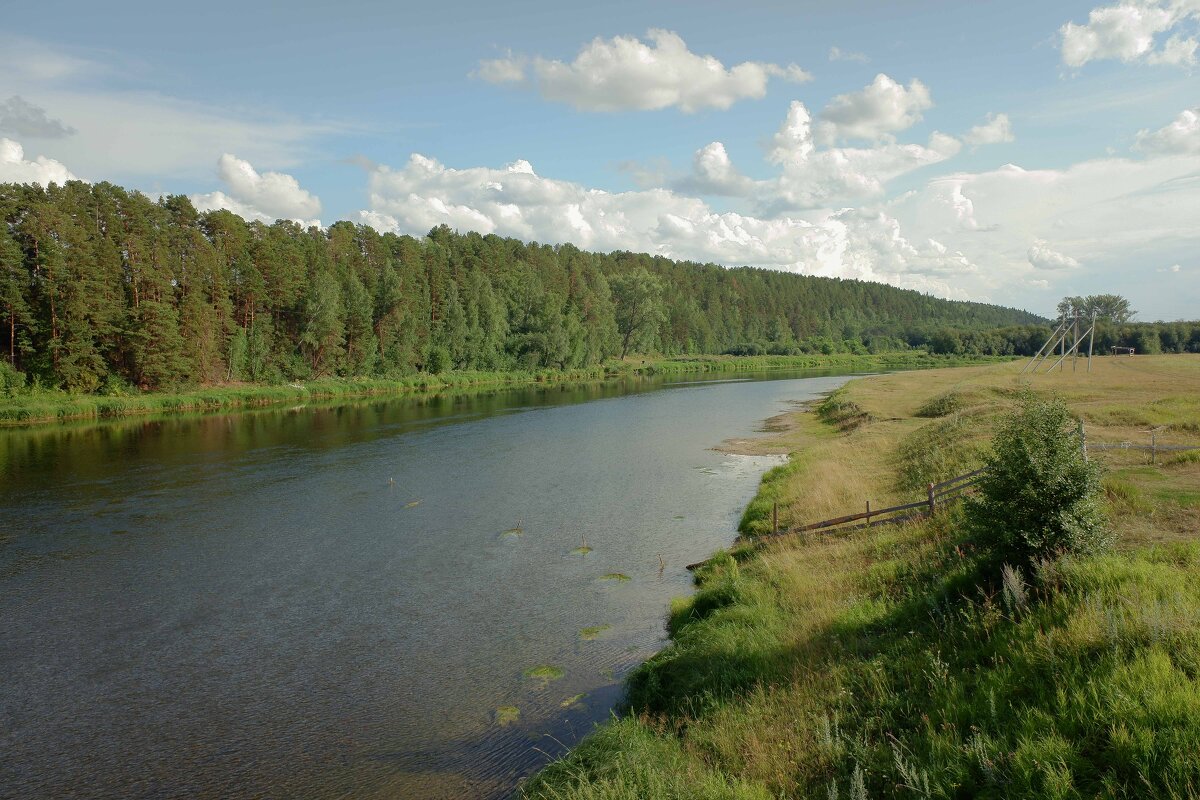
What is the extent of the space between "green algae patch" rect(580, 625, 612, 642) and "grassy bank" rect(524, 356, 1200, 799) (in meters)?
1.81

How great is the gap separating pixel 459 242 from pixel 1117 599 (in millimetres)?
125874

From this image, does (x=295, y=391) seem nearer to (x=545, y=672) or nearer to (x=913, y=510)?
(x=545, y=672)

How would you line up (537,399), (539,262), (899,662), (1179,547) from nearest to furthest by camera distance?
(899,662) < (1179,547) < (537,399) < (539,262)

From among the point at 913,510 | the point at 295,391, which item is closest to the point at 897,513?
the point at 913,510

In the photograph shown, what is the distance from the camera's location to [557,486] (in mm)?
34469

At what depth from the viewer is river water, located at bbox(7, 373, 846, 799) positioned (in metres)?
12.7

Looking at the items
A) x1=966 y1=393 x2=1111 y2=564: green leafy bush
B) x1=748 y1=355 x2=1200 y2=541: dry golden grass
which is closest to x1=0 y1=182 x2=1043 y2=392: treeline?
x1=748 y1=355 x2=1200 y2=541: dry golden grass

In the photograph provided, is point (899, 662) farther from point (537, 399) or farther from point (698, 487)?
point (537, 399)

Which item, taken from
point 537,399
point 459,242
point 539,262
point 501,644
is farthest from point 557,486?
point 539,262

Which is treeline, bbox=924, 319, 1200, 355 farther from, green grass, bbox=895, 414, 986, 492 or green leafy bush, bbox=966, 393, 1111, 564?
green leafy bush, bbox=966, 393, 1111, 564

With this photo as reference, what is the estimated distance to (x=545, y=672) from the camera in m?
15.5

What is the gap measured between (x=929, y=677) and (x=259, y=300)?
88.1 metres

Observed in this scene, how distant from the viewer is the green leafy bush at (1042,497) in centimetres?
1155

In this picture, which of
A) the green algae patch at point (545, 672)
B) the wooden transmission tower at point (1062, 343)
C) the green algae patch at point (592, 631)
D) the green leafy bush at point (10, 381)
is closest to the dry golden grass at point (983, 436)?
the wooden transmission tower at point (1062, 343)
